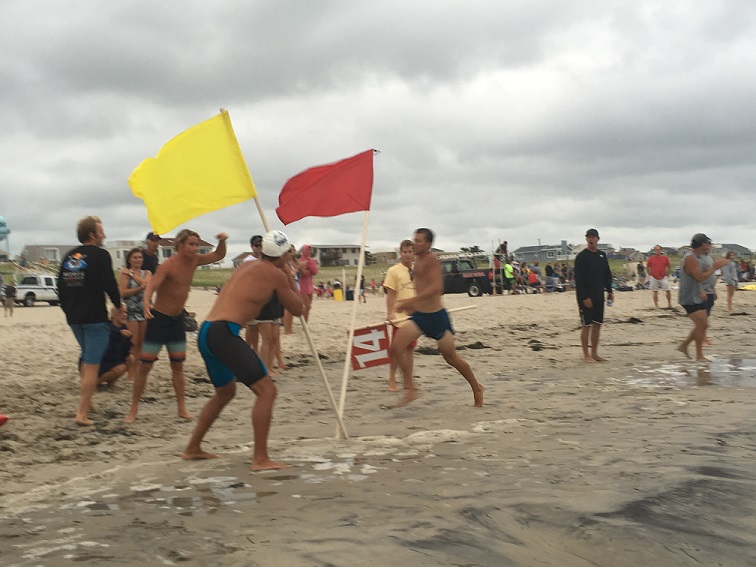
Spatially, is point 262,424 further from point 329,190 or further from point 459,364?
point 459,364

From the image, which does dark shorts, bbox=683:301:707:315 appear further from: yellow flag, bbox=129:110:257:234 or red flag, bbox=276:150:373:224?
yellow flag, bbox=129:110:257:234

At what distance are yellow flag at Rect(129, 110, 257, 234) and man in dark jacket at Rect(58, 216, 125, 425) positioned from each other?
93 centimetres

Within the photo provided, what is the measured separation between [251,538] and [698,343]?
8792mm

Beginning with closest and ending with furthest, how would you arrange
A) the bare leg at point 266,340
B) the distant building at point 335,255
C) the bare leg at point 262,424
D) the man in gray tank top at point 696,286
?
the bare leg at point 262,424 → the bare leg at point 266,340 → the man in gray tank top at point 696,286 → the distant building at point 335,255

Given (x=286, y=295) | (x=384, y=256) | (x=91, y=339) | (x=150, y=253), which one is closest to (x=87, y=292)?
(x=91, y=339)

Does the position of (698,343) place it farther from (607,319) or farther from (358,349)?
(607,319)

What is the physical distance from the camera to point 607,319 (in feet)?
61.6

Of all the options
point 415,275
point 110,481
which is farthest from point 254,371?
point 415,275

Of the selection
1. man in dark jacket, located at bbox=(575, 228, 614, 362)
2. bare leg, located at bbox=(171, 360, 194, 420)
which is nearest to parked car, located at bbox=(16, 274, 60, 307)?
man in dark jacket, located at bbox=(575, 228, 614, 362)

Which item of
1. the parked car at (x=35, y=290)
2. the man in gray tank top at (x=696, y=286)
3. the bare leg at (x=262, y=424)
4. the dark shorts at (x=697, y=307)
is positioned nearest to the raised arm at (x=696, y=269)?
the man in gray tank top at (x=696, y=286)

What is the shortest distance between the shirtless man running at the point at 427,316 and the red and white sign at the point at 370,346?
22 centimetres

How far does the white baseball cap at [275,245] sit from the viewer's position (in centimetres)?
547

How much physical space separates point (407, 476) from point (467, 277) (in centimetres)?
2839

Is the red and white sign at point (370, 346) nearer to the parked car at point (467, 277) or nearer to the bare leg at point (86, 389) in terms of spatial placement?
the bare leg at point (86, 389)
